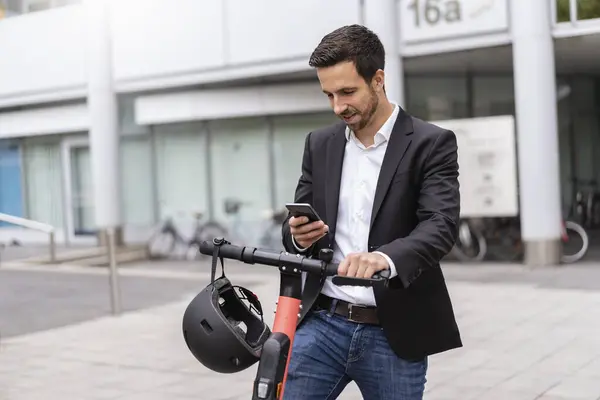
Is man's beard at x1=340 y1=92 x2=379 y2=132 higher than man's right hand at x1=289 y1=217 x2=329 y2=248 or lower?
higher

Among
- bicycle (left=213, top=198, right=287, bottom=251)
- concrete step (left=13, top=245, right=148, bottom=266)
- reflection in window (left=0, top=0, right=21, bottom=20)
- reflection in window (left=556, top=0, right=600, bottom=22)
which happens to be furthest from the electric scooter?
reflection in window (left=0, top=0, right=21, bottom=20)

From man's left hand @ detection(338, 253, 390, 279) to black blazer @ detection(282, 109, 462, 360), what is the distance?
27 centimetres

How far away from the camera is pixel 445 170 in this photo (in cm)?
238

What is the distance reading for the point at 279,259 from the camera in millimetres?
2166

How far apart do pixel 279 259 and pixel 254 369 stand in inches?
174

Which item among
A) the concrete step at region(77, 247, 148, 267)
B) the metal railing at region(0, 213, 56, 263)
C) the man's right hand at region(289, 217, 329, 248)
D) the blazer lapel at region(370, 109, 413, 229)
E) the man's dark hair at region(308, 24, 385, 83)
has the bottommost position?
the concrete step at region(77, 247, 148, 267)

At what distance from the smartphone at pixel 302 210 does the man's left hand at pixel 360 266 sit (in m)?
0.15

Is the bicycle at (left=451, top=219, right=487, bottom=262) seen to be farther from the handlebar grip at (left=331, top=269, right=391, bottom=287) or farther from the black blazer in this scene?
the handlebar grip at (left=331, top=269, right=391, bottom=287)

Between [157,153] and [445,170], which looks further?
[157,153]

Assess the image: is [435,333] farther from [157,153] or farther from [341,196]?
[157,153]

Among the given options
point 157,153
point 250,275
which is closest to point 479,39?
point 250,275

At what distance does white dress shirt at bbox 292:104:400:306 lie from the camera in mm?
2451

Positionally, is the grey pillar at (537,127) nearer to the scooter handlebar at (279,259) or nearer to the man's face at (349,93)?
the man's face at (349,93)

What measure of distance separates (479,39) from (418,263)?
11.0 meters
